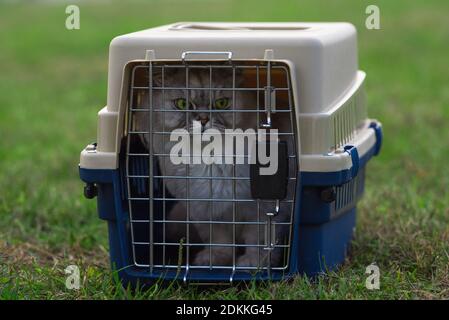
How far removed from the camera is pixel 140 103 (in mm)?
2416

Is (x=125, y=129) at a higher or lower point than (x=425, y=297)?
higher

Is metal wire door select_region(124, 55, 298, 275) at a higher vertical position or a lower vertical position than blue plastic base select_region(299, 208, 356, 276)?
higher

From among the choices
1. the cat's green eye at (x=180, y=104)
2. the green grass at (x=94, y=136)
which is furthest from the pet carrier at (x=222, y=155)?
the green grass at (x=94, y=136)

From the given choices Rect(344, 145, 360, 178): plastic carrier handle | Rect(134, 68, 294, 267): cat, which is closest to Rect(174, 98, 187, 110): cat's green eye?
Rect(134, 68, 294, 267): cat

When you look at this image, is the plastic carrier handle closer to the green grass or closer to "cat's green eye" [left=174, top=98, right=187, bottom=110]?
the green grass

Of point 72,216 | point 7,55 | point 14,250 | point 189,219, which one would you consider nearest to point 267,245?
point 189,219

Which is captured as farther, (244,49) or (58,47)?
(58,47)

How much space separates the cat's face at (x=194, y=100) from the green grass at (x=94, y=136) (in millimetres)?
458

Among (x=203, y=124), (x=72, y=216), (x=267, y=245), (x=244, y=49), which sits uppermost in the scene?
(x=244, y=49)

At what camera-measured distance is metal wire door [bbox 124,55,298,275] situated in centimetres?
238

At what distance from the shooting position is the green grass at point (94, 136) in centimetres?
238

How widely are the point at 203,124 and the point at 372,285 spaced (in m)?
0.63

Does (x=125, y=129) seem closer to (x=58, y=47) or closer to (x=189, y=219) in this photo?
(x=189, y=219)
